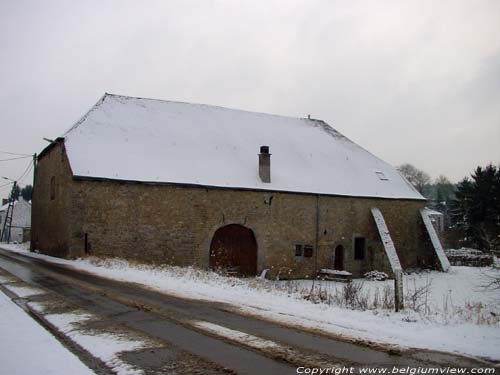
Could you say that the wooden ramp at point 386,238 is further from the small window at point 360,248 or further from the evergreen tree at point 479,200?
the evergreen tree at point 479,200

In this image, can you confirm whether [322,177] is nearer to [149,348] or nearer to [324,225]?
[324,225]

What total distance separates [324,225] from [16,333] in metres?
19.7

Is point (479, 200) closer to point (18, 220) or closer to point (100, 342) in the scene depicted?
point (100, 342)

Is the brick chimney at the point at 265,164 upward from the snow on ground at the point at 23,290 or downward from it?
upward

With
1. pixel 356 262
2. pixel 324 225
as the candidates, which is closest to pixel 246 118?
pixel 324 225

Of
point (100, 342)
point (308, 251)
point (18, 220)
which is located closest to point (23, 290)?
point (100, 342)

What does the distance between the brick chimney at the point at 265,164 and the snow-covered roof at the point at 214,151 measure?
350 millimetres

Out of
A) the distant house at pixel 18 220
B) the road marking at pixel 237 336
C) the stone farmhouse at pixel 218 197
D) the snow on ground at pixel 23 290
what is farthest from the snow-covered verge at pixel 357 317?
the distant house at pixel 18 220

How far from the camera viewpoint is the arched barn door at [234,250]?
22.6 metres

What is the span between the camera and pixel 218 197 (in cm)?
2244

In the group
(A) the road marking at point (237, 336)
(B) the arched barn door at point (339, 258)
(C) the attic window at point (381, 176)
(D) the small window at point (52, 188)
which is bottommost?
(B) the arched barn door at point (339, 258)

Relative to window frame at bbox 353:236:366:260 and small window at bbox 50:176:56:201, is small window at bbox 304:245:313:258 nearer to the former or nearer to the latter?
window frame at bbox 353:236:366:260

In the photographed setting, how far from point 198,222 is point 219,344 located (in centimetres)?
1575

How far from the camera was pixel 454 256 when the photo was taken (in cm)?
3488
